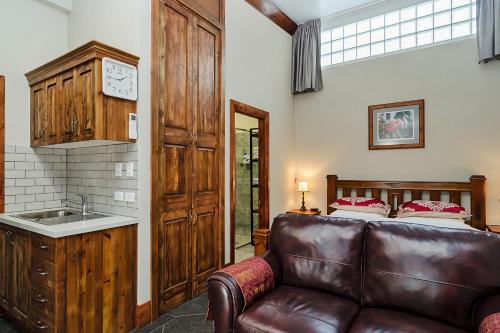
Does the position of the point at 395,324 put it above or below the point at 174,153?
below

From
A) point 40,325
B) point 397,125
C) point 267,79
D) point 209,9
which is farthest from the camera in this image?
point 267,79

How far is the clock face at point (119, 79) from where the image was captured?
2322 mm

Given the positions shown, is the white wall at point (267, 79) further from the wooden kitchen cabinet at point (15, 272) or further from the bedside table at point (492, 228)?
the bedside table at point (492, 228)

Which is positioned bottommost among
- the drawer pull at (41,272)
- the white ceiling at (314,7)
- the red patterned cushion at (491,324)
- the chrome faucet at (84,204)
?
the drawer pull at (41,272)

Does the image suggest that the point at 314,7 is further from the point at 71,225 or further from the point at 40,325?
the point at 40,325

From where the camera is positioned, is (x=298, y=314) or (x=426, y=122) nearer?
(x=298, y=314)

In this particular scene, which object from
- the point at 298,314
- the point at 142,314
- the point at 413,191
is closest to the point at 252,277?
the point at 298,314

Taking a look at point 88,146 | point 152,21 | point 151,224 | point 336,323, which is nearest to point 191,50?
point 152,21

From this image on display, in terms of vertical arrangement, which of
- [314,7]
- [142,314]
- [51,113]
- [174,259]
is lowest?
[142,314]

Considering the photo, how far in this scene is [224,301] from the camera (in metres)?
1.78

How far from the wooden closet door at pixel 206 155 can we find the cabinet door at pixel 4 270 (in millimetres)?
1629

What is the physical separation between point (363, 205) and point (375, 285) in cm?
219

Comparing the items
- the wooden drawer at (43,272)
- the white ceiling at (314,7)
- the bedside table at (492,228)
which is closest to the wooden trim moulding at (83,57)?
the wooden drawer at (43,272)

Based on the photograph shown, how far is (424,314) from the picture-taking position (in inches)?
68.4
